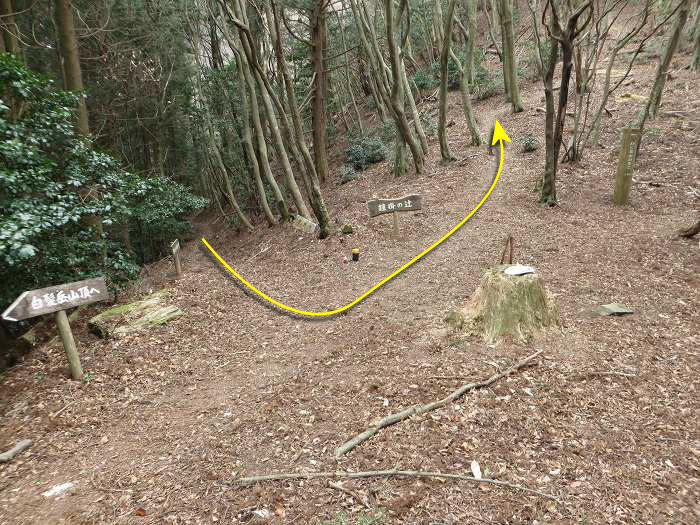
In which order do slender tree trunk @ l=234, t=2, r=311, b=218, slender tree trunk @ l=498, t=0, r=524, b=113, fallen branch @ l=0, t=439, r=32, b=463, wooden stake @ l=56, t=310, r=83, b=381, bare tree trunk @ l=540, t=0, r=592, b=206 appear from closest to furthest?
1. fallen branch @ l=0, t=439, r=32, b=463
2. wooden stake @ l=56, t=310, r=83, b=381
3. bare tree trunk @ l=540, t=0, r=592, b=206
4. slender tree trunk @ l=234, t=2, r=311, b=218
5. slender tree trunk @ l=498, t=0, r=524, b=113

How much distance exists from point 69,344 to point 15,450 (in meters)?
1.33

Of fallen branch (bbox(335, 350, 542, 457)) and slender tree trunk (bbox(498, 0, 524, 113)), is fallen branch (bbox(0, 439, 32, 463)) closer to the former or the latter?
fallen branch (bbox(335, 350, 542, 457))

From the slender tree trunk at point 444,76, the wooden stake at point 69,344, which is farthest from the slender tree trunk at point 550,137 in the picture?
the wooden stake at point 69,344

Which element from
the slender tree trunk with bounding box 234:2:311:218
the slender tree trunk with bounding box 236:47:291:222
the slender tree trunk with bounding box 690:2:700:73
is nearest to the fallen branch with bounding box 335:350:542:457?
the slender tree trunk with bounding box 234:2:311:218

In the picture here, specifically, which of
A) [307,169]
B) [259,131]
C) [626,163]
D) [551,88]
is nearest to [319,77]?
[259,131]

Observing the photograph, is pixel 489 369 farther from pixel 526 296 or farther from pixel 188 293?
pixel 188 293

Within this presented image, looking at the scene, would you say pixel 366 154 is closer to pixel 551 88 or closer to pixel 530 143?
pixel 530 143

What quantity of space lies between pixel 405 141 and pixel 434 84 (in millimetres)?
11557

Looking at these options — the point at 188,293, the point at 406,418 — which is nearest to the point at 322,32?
the point at 188,293

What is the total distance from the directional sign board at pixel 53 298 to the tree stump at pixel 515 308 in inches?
197

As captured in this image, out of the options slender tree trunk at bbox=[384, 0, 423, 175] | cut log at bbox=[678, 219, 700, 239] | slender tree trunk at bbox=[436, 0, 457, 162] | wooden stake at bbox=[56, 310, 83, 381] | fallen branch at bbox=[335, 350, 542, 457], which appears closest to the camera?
fallen branch at bbox=[335, 350, 542, 457]

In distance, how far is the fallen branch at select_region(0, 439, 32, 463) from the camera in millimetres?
4191

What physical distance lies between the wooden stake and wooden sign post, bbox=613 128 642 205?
1079cm

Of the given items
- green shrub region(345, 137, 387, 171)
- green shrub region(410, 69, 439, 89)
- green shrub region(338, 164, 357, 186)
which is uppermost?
green shrub region(410, 69, 439, 89)
